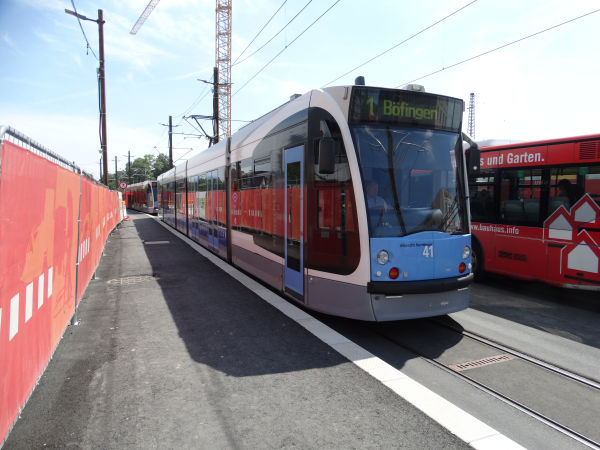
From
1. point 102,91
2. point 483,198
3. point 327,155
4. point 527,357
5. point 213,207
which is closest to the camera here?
point 527,357

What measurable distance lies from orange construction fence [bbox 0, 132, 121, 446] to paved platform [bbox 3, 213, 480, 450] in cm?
40

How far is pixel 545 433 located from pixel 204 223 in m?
12.0

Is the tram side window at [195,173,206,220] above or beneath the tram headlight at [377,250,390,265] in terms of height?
above

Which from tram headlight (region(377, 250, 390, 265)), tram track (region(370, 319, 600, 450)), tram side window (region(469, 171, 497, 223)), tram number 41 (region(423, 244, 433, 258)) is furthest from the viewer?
tram side window (region(469, 171, 497, 223))

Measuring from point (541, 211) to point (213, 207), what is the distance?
861cm

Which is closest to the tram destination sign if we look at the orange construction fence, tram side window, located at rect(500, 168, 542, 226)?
tram side window, located at rect(500, 168, 542, 226)

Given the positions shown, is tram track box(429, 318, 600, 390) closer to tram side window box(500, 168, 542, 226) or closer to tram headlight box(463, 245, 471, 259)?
tram headlight box(463, 245, 471, 259)

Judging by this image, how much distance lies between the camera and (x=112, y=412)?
3.46m

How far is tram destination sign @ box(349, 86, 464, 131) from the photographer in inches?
206

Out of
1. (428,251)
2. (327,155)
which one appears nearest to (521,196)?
(428,251)

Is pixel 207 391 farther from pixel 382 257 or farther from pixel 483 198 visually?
pixel 483 198

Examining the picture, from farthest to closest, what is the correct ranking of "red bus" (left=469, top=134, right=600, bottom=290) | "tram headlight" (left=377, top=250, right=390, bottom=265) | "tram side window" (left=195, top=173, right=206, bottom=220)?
"tram side window" (left=195, top=173, right=206, bottom=220) → "red bus" (left=469, top=134, right=600, bottom=290) → "tram headlight" (left=377, top=250, right=390, bottom=265)

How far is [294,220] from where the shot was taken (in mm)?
6277

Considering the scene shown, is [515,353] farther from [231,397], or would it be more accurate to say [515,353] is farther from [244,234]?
[244,234]
